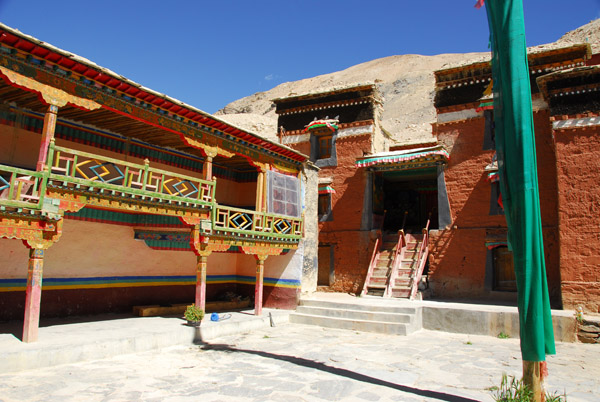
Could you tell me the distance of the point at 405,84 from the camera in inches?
3132

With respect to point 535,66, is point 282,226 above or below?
below

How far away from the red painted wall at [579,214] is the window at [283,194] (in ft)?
27.7

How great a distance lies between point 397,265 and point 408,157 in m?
4.24

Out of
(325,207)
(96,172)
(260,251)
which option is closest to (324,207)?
(325,207)

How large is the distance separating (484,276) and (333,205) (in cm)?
674

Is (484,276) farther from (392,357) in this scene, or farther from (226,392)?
(226,392)

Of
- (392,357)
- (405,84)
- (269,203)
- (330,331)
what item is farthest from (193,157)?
(405,84)

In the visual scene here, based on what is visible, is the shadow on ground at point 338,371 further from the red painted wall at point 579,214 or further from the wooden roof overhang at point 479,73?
the wooden roof overhang at point 479,73

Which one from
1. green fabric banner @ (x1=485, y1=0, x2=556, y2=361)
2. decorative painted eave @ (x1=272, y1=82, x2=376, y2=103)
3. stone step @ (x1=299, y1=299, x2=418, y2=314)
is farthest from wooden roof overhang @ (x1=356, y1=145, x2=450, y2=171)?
green fabric banner @ (x1=485, y1=0, x2=556, y2=361)

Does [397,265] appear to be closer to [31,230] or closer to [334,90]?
[334,90]

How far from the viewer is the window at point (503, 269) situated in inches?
606

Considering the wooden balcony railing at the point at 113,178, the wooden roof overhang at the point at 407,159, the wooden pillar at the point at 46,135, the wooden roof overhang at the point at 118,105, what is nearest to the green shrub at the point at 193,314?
the wooden balcony railing at the point at 113,178

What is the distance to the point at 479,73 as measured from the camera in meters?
16.9

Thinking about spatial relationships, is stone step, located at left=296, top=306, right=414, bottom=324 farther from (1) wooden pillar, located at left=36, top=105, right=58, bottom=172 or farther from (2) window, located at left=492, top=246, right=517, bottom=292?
(1) wooden pillar, located at left=36, top=105, right=58, bottom=172
